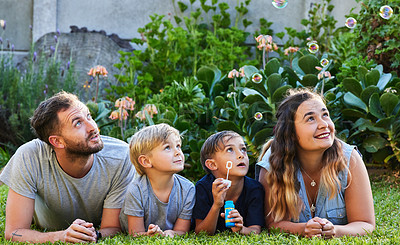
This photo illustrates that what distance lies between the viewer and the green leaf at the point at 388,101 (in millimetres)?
3770

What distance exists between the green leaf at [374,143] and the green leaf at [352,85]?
362 millimetres

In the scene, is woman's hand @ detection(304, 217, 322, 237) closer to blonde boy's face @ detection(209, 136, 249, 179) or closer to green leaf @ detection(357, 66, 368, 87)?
blonde boy's face @ detection(209, 136, 249, 179)

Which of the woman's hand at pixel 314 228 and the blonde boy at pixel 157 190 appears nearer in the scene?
the woman's hand at pixel 314 228

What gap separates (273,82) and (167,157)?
155 centimetres

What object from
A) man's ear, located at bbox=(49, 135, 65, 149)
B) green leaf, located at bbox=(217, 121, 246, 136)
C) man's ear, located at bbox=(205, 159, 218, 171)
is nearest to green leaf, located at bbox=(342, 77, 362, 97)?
green leaf, located at bbox=(217, 121, 246, 136)

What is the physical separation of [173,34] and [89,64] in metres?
1.13

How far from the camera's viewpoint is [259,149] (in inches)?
157

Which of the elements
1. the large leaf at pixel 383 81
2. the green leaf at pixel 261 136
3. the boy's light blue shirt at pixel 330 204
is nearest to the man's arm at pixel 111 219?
the boy's light blue shirt at pixel 330 204

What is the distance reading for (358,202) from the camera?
8.91 feet

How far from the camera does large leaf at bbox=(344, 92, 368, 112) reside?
399cm

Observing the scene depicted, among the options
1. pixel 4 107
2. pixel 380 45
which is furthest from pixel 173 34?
pixel 380 45

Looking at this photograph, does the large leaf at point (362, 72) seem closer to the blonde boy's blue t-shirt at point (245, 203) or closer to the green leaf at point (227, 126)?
the green leaf at point (227, 126)

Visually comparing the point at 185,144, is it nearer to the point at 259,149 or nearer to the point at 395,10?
the point at 259,149

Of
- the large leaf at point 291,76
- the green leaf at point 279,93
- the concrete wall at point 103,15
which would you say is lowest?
the green leaf at point 279,93
